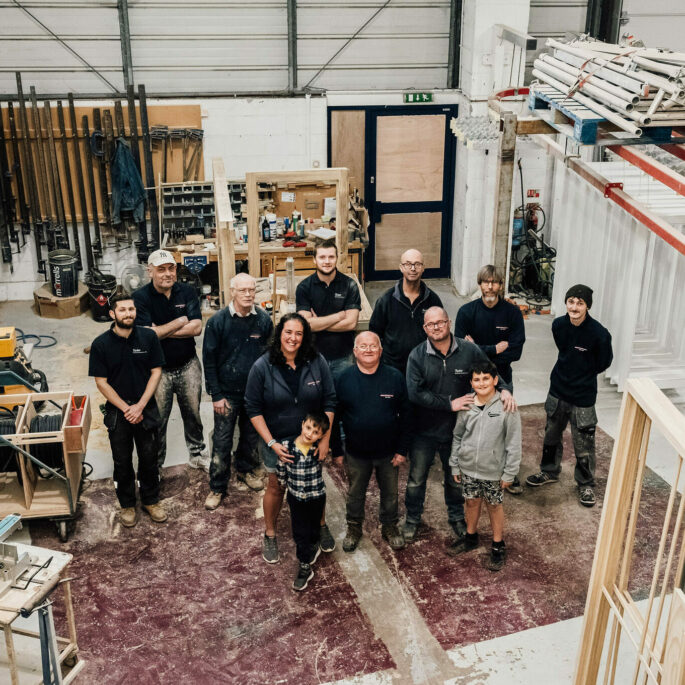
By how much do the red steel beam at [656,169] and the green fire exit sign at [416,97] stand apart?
5.23m

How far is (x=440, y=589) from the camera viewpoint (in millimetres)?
5574

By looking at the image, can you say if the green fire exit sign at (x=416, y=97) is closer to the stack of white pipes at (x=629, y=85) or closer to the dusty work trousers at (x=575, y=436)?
the stack of white pipes at (x=629, y=85)

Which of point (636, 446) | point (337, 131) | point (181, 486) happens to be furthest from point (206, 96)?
point (636, 446)

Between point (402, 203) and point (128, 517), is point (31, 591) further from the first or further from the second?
point (402, 203)

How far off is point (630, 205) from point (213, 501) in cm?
409

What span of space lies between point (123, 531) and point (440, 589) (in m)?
2.31

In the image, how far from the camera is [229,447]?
6.42m

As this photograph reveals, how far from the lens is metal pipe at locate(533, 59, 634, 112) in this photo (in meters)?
5.38

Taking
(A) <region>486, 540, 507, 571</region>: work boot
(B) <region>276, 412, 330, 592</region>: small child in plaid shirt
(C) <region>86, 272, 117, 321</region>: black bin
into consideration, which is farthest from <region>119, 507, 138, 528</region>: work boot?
(C) <region>86, 272, 117, 321</region>: black bin

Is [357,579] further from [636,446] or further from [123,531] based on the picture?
[636,446]

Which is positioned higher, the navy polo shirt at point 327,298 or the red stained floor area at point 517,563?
the navy polo shirt at point 327,298

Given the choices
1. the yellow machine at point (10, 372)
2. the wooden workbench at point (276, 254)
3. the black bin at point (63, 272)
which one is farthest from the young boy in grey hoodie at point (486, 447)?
the black bin at point (63, 272)

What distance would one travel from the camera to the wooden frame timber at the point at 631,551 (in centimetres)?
256

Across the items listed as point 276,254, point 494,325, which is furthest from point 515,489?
point 276,254
